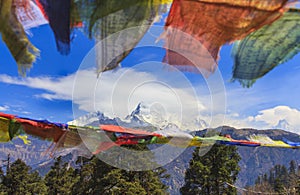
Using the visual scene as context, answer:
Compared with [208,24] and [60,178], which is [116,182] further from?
[208,24]

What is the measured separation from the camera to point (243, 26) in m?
1.89

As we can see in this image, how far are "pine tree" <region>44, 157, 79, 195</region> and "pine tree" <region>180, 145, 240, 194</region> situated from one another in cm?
942

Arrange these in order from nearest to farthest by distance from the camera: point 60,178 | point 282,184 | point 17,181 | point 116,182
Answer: point 116,182, point 17,181, point 60,178, point 282,184

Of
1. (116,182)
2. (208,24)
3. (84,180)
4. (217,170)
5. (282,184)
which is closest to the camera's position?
(208,24)

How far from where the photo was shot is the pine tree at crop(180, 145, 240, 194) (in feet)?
76.0

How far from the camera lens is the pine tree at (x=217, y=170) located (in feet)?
76.0

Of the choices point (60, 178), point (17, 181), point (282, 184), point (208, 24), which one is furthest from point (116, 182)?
point (282, 184)

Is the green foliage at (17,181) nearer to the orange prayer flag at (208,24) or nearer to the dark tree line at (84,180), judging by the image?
the dark tree line at (84,180)

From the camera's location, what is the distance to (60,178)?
1144 inches

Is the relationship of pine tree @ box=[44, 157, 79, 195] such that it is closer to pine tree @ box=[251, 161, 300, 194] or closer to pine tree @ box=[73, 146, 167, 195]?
pine tree @ box=[73, 146, 167, 195]

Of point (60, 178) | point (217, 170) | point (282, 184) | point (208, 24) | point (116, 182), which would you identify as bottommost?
point (208, 24)

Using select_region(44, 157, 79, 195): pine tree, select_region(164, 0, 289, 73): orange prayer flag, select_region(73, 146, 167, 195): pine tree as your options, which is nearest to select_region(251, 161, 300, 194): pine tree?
select_region(73, 146, 167, 195): pine tree

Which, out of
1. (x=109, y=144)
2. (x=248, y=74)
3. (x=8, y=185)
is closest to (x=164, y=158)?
(x=109, y=144)

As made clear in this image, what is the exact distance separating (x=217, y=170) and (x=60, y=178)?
12.8 meters
